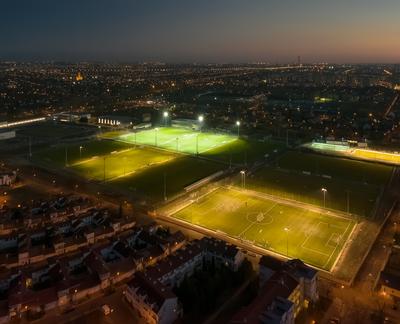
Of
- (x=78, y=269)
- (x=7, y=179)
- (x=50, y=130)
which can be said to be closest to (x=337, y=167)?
(x=78, y=269)

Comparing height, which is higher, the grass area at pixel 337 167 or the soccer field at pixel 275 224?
the grass area at pixel 337 167

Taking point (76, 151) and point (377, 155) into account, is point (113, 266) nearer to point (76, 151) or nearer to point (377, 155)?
point (76, 151)

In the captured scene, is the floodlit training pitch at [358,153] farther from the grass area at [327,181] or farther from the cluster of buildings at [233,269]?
the cluster of buildings at [233,269]

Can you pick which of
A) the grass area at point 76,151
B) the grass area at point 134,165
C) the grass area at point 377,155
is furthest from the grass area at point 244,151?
the grass area at point 76,151

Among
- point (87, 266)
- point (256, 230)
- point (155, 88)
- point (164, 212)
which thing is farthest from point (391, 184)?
point (155, 88)

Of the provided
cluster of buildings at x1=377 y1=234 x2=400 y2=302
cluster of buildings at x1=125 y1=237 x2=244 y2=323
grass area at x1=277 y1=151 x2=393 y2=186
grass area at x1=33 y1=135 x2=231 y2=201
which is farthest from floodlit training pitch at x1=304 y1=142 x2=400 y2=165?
cluster of buildings at x1=125 y1=237 x2=244 y2=323

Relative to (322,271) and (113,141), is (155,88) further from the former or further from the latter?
(322,271)
